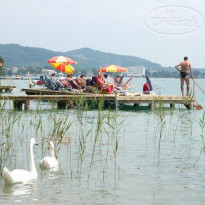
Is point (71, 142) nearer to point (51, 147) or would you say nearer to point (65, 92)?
point (51, 147)

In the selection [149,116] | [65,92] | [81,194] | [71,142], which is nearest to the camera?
[81,194]

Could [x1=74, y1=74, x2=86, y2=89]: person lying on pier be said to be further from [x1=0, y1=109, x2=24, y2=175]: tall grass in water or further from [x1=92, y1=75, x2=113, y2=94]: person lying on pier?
[x1=0, y1=109, x2=24, y2=175]: tall grass in water

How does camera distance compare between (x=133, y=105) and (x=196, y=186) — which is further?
(x=133, y=105)

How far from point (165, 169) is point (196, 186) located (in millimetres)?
1226

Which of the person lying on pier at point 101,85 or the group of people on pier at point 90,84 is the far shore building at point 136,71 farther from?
the person lying on pier at point 101,85

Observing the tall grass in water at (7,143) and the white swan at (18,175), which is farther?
the tall grass in water at (7,143)

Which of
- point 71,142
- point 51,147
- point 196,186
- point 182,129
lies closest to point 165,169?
point 196,186

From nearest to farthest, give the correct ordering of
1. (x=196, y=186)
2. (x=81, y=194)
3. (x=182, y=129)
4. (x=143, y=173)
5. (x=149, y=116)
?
1. (x=81, y=194)
2. (x=196, y=186)
3. (x=143, y=173)
4. (x=182, y=129)
5. (x=149, y=116)

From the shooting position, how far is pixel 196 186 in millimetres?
7238

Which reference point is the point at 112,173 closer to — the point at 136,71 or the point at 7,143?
the point at 7,143

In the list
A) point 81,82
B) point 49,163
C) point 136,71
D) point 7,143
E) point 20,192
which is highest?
point 136,71

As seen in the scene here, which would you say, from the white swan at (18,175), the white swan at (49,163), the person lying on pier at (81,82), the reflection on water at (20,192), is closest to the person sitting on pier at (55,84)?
the person lying on pier at (81,82)

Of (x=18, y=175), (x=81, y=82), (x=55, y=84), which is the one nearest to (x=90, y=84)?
(x=81, y=82)

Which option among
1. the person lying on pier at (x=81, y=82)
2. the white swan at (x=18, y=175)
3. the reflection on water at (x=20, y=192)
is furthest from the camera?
the person lying on pier at (x=81, y=82)
